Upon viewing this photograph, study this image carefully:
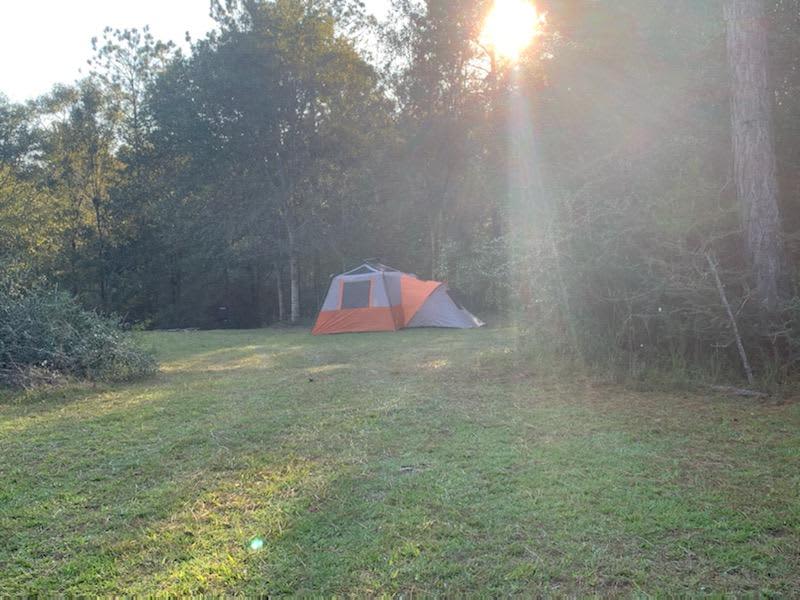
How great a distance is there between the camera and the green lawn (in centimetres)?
222

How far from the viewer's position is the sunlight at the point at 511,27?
9.06m

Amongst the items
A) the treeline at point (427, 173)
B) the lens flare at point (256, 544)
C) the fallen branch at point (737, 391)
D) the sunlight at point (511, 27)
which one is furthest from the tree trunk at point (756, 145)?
the lens flare at point (256, 544)

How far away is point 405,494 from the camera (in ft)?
9.75

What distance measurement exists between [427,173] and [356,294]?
23.2 feet

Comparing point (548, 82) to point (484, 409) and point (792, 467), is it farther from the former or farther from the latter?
point (792, 467)

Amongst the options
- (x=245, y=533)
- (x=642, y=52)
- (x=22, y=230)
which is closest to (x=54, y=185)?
(x=22, y=230)

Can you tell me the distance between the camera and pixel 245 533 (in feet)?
8.48

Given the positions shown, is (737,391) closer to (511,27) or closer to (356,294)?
(356,294)

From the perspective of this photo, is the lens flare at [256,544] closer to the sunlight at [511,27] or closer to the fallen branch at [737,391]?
the fallen branch at [737,391]

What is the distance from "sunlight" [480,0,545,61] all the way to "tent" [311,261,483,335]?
5.47 m

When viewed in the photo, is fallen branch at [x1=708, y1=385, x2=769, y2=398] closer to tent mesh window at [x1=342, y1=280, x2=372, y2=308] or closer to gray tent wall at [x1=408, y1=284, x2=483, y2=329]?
gray tent wall at [x1=408, y1=284, x2=483, y2=329]

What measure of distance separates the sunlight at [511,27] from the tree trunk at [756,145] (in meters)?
3.69

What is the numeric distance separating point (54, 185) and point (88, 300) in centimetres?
437

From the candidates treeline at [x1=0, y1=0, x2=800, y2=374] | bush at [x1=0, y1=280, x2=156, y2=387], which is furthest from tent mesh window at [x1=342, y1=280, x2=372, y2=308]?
bush at [x1=0, y1=280, x2=156, y2=387]
